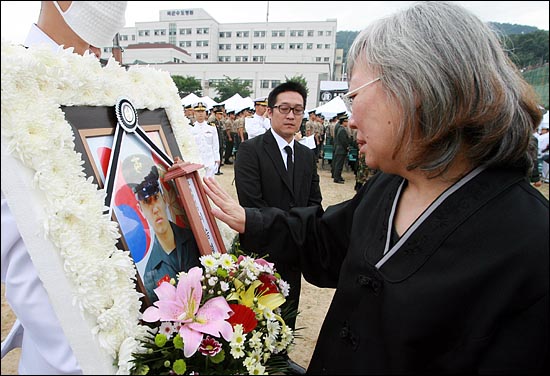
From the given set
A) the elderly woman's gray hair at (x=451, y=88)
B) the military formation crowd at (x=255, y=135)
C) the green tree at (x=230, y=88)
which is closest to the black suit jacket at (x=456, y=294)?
the elderly woman's gray hair at (x=451, y=88)

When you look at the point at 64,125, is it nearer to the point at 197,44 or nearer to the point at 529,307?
the point at 529,307

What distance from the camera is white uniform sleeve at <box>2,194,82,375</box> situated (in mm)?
854

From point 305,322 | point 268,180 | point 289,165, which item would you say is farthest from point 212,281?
point 305,322

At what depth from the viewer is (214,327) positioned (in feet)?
3.27

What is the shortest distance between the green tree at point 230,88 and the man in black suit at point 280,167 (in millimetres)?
46853

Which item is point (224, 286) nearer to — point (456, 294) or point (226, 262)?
point (226, 262)

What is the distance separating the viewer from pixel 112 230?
0.98 metres

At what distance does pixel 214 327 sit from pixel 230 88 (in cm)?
5002

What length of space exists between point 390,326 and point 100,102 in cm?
109

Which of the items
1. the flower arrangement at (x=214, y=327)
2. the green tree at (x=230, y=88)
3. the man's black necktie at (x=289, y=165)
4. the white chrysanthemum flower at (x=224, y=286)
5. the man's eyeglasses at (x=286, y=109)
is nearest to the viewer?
the flower arrangement at (x=214, y=327)

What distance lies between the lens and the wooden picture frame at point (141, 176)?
3.47ft

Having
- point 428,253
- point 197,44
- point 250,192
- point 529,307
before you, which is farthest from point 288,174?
point 197,44

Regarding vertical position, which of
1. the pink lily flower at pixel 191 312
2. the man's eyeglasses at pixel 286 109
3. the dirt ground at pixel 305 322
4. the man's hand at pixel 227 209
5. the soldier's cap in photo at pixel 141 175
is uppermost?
the man's eyeglasses at pixel 286 109

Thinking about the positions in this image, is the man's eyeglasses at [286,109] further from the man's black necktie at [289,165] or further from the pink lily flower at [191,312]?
the pink lily flower at [191,312]
